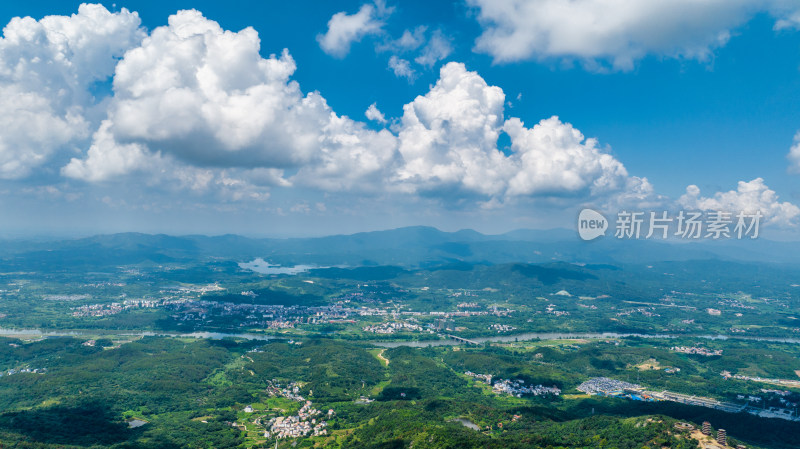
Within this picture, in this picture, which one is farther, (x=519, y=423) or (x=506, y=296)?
(x=506, y=296)

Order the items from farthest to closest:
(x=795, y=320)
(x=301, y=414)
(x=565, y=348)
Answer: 1. (x=795, y=320)
2. (x=565, y=348)
3. (x=301, y=414)

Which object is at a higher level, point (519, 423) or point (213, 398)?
point (519, 423)

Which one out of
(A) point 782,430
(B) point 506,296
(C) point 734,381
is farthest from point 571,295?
(A) point 782,430

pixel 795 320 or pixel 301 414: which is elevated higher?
pixel 795 320

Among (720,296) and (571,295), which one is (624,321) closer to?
(571,295)

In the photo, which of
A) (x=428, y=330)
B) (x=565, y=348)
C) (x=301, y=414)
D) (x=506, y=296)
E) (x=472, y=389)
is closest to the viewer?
(x=301, y=414)

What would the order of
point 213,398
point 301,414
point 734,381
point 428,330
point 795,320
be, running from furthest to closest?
point 795,320 → point 428,330 → point 734,381 → point 213,398 → point 301,414

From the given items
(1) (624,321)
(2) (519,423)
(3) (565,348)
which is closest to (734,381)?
(3) (565,348)

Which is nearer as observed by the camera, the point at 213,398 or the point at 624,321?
the point at 213,398

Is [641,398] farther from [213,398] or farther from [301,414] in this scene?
[213,398]
